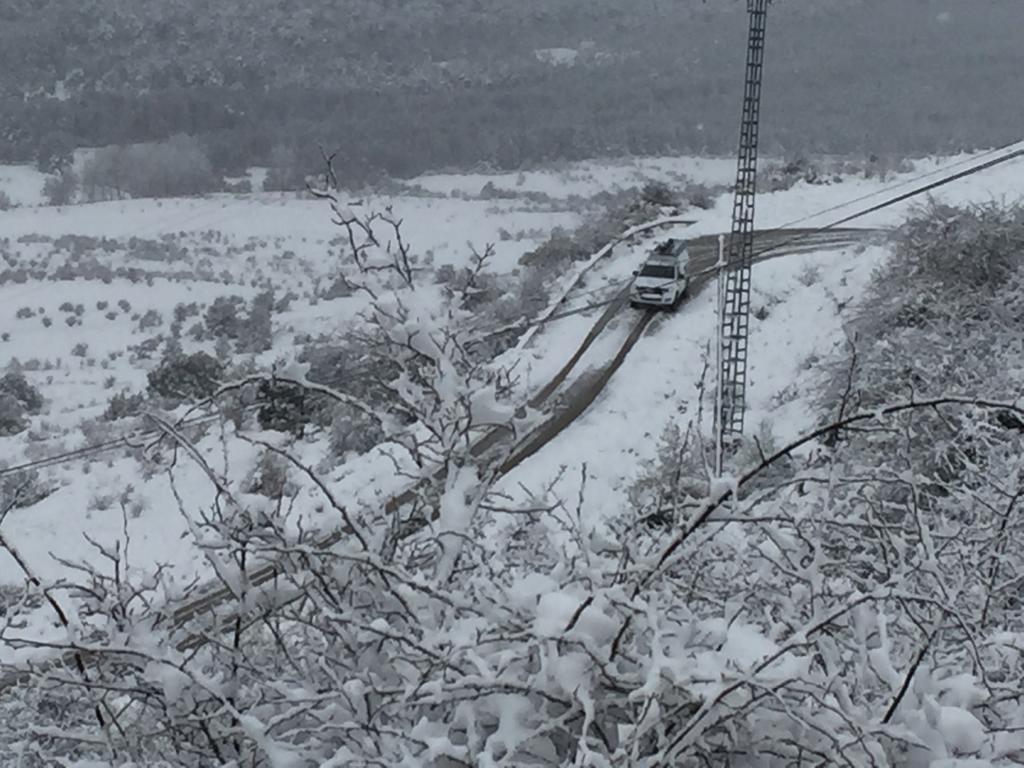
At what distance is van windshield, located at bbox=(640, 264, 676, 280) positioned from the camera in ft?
81.9

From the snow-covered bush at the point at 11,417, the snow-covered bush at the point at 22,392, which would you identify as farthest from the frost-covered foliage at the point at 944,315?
the snow-covered bush at the point at 22,392

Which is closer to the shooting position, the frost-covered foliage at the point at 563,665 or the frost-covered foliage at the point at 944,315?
the frost-covered foliage at the point at 563,665

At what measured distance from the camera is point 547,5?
10475 centimetres

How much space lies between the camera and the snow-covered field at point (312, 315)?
57.8ft

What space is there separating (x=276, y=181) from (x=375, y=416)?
2351 inches

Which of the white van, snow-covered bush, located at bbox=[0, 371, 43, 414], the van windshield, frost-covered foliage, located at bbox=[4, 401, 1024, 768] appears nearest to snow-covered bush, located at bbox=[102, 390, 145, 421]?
snow-covered bush, located at bbox=[0, 371, 43, 414]

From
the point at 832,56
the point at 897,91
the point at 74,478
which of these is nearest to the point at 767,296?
the point at 74,478

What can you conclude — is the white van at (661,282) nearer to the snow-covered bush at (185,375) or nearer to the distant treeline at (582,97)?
the snow-covered bush at (185,375)

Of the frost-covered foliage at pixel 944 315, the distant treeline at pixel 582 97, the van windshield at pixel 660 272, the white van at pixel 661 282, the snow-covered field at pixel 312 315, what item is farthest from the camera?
the distant treeline at pixel 582 97

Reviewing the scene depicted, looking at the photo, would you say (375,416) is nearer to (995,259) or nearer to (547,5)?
(995,259)

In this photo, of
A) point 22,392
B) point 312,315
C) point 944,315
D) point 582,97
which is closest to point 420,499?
point 944,315

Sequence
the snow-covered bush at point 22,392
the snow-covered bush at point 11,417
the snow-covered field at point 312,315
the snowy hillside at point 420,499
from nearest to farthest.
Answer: the snowy hillside at point 420,499
the snow-covered field at point 312,315
the snow-covered bush at point 11,417
the snow-covered bush at point 22,392

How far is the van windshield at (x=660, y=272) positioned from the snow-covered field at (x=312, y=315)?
95 centimetres

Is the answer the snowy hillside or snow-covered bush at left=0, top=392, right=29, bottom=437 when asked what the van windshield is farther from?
snow-covered bush at left=0, top=392, right=29, bottom=437
